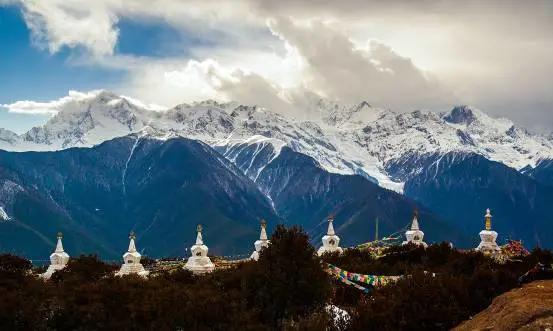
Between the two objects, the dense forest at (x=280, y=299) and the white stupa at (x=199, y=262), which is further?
the white stupa at (x=199, y=262)

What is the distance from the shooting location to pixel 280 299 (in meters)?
63.6

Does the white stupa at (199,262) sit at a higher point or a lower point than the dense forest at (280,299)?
higher

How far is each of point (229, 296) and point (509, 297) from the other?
23622 mm

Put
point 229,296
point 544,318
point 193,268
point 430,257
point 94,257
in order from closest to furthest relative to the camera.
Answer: point 544,318 < point 229,296 < point 430,257 < point 193,268 < point 94,257

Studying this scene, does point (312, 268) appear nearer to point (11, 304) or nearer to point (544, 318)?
point (11, 304)

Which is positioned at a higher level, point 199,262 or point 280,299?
point 199,262

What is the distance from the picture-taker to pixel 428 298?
1939 inches

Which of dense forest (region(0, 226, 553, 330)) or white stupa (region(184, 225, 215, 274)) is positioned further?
white stupa (region(184, 225, 215, 274))

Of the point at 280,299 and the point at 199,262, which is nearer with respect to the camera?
the point at 280,299

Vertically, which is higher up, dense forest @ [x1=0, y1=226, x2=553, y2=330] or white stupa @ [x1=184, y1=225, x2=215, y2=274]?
white stupa @ [x1=184, y1=225, x2=215, y2=274]

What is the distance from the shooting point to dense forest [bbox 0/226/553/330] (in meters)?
49.1

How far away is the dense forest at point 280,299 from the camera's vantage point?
161ft

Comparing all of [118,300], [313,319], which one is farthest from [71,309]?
[313,319]

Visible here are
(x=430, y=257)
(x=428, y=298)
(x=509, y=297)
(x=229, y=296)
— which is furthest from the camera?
(x=430, y=257)
